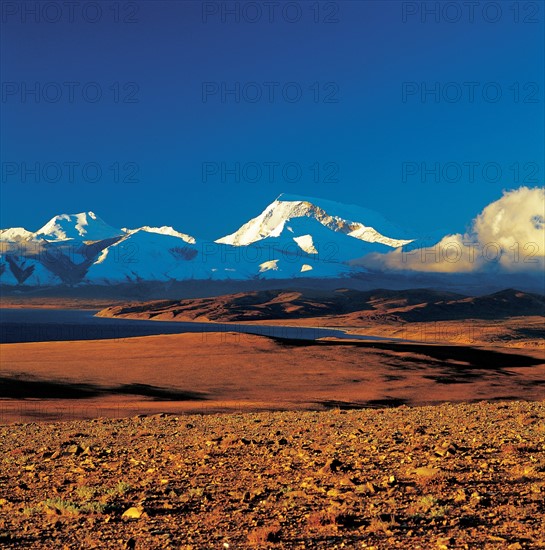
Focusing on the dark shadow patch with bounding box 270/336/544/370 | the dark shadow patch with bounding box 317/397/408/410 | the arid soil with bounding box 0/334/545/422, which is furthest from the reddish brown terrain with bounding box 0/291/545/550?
the dark shadow patch with bounding box 270/336/544/370

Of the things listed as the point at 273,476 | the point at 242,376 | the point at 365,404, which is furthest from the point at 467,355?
the point at 273,476

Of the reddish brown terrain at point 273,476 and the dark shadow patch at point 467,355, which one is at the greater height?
the reddish brown terrain at point 273,476

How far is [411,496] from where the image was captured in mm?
13711

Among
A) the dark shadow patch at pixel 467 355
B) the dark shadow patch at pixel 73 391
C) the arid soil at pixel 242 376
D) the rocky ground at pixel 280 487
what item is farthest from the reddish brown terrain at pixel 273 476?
the dark shadow patch at pixel 467 355

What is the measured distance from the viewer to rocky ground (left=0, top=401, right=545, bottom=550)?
11328 mm

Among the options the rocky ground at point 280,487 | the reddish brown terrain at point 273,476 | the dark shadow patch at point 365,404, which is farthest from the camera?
the dark shadow patch at point 365,404

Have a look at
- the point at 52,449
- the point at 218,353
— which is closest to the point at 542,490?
the point at 52,449

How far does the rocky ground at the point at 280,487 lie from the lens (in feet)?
37.2

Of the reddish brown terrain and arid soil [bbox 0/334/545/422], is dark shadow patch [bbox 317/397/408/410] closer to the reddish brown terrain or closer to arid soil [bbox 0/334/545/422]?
arid soil [bbox 0/334/545/422]

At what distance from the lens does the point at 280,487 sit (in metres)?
14.8

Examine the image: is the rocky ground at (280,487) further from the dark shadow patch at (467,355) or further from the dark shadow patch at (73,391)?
the dark shadow patch at (467,355)

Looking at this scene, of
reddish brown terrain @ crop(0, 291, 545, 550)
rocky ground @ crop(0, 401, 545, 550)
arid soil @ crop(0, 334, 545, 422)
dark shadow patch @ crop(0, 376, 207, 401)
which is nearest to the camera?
rocky ground @ crop(0, 401, 545, 550)

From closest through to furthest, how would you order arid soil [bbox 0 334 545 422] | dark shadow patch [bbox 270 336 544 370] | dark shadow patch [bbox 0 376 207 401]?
arid soil [bbox 0 334 545 422] → dark shadow patch [bbox 0 376 207 401] → dark shadow patch [bbox 270 336 544 370]

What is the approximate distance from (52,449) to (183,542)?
38.7ft
